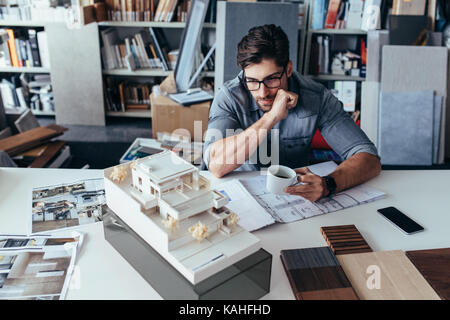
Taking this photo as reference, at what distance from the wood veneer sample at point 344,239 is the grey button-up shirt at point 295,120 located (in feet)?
1.79

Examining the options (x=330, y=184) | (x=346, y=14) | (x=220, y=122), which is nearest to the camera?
(x=330, y=184)

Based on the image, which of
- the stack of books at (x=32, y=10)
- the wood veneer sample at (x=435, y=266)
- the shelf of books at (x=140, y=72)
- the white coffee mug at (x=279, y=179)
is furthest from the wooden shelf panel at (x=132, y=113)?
the wood veneer sample at (x=435, y=266)

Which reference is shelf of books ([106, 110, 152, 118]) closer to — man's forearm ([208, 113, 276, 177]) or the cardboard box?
the cardboard box

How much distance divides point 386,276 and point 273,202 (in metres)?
0.43

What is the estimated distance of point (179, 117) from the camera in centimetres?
315

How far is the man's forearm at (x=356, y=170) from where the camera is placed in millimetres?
1390

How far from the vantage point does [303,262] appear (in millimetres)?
990

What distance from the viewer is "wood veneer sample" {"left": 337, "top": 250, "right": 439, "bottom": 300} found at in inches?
35.7

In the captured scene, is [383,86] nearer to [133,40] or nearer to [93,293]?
[133,40]

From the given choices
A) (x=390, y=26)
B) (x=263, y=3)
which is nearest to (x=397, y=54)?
(x=390, y=26)

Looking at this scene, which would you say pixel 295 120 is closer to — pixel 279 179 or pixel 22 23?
pixel 279 179

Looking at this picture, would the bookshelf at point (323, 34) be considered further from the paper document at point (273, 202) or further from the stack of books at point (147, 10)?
the paper document at point (273, 202)

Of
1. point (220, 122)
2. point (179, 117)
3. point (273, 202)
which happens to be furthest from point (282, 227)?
point (179, 117)

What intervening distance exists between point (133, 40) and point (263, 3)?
3.97 ft
